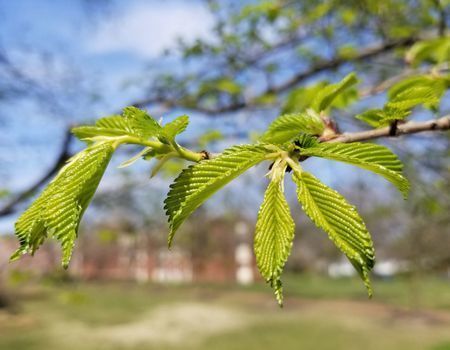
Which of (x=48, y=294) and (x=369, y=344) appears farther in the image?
(x=48, y=294)

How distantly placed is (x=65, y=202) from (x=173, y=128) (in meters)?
0.14

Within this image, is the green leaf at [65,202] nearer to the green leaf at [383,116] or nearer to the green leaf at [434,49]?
the green leaf at [383,116]

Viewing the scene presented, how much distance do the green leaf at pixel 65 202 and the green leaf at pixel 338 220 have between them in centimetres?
20

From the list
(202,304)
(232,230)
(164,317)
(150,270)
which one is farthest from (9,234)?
(150,270)

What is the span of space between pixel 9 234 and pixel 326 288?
26586 millimetres

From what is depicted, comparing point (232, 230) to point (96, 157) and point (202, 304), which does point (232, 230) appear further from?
point (96, 157)

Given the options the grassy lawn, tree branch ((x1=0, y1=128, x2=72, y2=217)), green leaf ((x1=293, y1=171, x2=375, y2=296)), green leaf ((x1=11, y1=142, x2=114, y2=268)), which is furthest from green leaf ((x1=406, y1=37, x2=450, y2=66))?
the grassy lawn

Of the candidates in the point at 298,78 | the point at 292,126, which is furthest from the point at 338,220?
the point at 298,78

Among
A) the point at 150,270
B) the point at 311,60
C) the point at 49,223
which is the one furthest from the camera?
the point at 150,270

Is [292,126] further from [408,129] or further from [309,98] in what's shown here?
[309,98]

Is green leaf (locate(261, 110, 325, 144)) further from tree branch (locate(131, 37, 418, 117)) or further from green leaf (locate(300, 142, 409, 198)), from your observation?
tree branch (locate(131, 37, 418, 117))

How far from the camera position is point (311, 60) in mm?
3891

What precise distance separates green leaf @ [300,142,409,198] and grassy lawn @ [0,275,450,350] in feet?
33.4

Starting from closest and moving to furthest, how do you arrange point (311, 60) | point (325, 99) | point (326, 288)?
point (325, 99), point (311, 60), point (326, 288)
